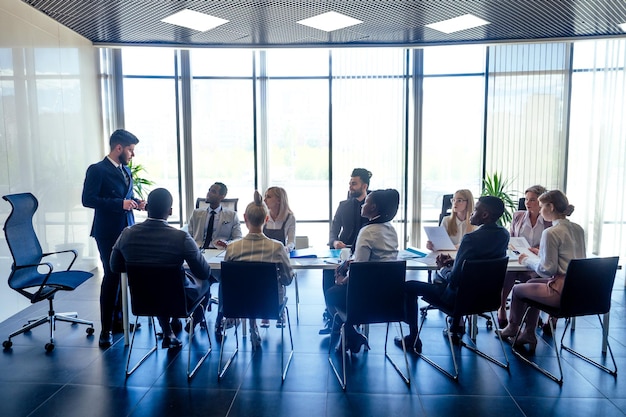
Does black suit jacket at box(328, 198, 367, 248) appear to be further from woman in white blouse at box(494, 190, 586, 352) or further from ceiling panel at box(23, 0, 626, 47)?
ceiling panel at box(23, 0, 626, 47)

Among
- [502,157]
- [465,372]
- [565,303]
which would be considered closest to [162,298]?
[465,372]

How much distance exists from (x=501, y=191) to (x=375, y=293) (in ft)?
16.5

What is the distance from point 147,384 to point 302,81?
5.72m

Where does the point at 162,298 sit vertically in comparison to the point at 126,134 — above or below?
below

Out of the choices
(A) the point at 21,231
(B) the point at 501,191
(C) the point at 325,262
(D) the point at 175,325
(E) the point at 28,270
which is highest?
(B) the point at 501,191

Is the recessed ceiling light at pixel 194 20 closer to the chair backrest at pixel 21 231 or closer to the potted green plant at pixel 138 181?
the potted green plant at pixel 138 181

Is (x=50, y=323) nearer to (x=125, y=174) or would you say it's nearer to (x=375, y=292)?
(x=125, y=174)

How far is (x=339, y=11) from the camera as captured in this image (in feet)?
18.0

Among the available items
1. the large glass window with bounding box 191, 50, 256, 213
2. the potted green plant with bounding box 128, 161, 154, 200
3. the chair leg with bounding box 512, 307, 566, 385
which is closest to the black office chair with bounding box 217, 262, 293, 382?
the chair leg with bounding box 512, 307, 566, 385

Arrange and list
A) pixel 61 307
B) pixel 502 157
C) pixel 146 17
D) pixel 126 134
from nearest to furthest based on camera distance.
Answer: pixel 126 134 → pixel 61 307 → pixel 146 17 → pixel 502 157

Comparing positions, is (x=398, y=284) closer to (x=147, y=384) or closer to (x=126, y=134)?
(x=147, y=384)

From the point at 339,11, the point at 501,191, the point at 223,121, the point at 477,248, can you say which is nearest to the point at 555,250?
the point at 477,248

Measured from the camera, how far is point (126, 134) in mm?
4379

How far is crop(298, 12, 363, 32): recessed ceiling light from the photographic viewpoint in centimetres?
570
